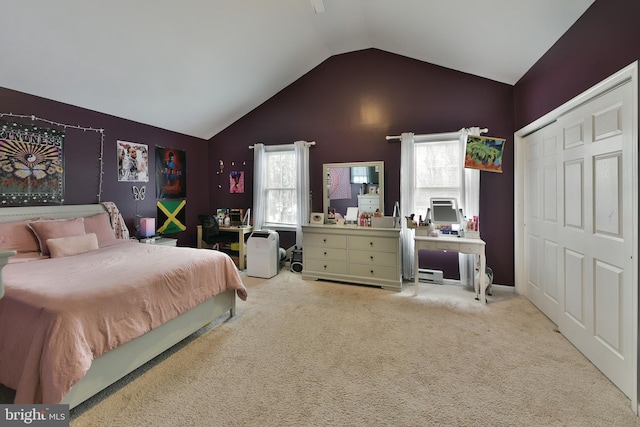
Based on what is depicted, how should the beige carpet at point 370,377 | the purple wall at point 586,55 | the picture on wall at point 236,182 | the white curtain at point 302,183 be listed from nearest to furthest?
the beige carpet at point 370,377 < the purple wall at point 586,55 < the white curtain at point 302,183 < the picture on wall at point 236,182

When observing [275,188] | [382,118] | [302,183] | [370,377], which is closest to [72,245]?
[275,188]

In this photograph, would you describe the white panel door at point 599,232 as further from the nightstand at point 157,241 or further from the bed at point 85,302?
the nightstand at point 157,241

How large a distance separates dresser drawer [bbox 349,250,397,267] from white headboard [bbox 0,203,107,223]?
10.7 feet

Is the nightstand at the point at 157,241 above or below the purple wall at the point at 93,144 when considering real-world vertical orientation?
below

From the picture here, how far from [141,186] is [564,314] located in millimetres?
5221

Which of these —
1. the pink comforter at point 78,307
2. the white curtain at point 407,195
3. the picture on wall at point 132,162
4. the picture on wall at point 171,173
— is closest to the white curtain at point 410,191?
the white curtain at point 407,195

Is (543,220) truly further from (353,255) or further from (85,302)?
(85,302)

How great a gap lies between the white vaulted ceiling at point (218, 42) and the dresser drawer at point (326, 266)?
282cm

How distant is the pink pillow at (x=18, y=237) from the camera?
8.41 feet

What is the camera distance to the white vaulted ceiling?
2426 millimetres

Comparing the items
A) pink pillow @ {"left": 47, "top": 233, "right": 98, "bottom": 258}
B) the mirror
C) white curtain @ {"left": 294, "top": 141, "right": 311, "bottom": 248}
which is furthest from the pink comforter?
the mirror

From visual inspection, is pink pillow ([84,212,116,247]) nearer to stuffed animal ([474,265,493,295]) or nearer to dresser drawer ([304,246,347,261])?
dresser drawer ([304,246,347,261])

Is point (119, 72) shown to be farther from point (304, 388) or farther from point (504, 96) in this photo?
point (504, 96)

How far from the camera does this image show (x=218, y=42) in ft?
10.7
